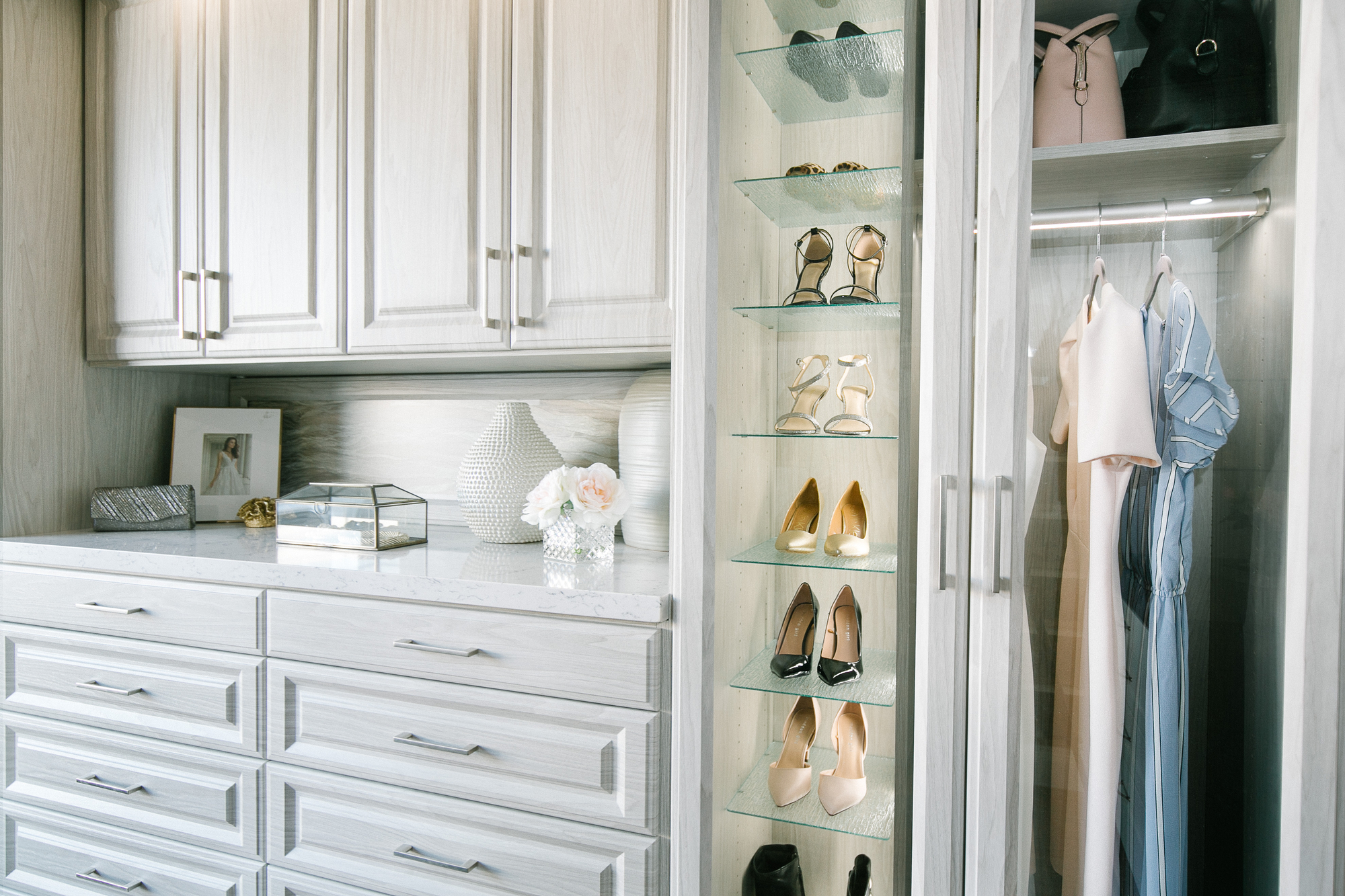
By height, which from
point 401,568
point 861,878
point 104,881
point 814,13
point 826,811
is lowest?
point 104,881

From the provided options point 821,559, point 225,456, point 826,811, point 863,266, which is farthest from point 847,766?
point 225,456

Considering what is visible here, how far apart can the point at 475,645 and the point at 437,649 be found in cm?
8

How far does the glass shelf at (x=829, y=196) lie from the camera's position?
4.16 ft

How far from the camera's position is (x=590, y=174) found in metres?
1.47

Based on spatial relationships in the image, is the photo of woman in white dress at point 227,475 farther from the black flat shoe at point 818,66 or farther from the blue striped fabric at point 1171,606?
the blue striped fabric at point 1171,606

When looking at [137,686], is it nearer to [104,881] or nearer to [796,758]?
[104,881]

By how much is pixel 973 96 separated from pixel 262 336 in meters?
1.57

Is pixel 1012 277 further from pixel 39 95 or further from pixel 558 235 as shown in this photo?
pixel 39 95

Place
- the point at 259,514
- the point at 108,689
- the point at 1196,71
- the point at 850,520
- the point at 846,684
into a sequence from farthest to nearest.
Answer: the point at 259,514
the point at 108,689
the point at 850,520
the point at 846,684
the point at 1196,71

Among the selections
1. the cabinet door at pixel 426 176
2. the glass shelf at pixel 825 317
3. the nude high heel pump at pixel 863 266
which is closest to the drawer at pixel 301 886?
the cabinet door at pixel 426 176

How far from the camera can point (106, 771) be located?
167 cm

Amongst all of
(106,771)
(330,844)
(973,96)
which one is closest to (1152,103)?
(973,96)

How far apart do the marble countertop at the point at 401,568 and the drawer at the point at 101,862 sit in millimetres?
583

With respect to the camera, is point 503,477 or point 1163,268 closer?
point 1163,268
